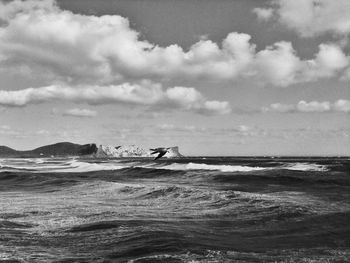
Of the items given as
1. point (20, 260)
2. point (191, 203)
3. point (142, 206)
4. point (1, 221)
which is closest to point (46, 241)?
point (20, 260)

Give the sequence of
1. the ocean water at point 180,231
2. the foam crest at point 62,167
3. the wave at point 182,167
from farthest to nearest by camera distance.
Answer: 1. the foam crest at point 62,167
2. the wave at point 182,167
3. the ocean water at point 180,231

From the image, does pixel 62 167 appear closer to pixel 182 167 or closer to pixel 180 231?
pixel 182 167

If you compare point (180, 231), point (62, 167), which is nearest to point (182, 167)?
point (62, 167)

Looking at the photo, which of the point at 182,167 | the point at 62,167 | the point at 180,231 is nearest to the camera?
the point at 180,231

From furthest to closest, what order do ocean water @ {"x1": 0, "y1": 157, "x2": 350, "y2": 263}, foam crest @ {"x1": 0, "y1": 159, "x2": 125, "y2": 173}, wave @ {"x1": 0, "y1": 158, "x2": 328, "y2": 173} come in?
1. foam crest @ {"x1": 0, "y1": 159, "x2": 125, "y2": 173}
2. wave @ {"x1": 0, "y1": 158, "x2": 328, "y2": 173}
3. ocean water @ {"x1": 0, "y1": 157, "x2": 350, "y2": 263}

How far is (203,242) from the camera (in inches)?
452

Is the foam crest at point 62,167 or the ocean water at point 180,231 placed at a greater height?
the foam crest at point 62,167

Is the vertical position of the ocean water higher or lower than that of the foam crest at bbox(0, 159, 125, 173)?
lower

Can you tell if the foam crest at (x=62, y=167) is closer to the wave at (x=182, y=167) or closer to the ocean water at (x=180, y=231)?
the wave at (x=182, y=167)

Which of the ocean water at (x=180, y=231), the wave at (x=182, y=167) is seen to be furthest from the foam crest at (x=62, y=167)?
the ocean water at (x=180, y=231)

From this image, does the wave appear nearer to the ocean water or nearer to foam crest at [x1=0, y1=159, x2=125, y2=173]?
foam crest at [x1=0, y1=159, x2=125, y2=173]

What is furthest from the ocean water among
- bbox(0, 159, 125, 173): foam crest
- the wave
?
bbox(0, 159, 125, 173): foam crest

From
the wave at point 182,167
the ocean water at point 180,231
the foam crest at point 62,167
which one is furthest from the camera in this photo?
the foam crest at point 62,167

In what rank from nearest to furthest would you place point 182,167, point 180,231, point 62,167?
point 180,231
point 182,167
point 62,167
